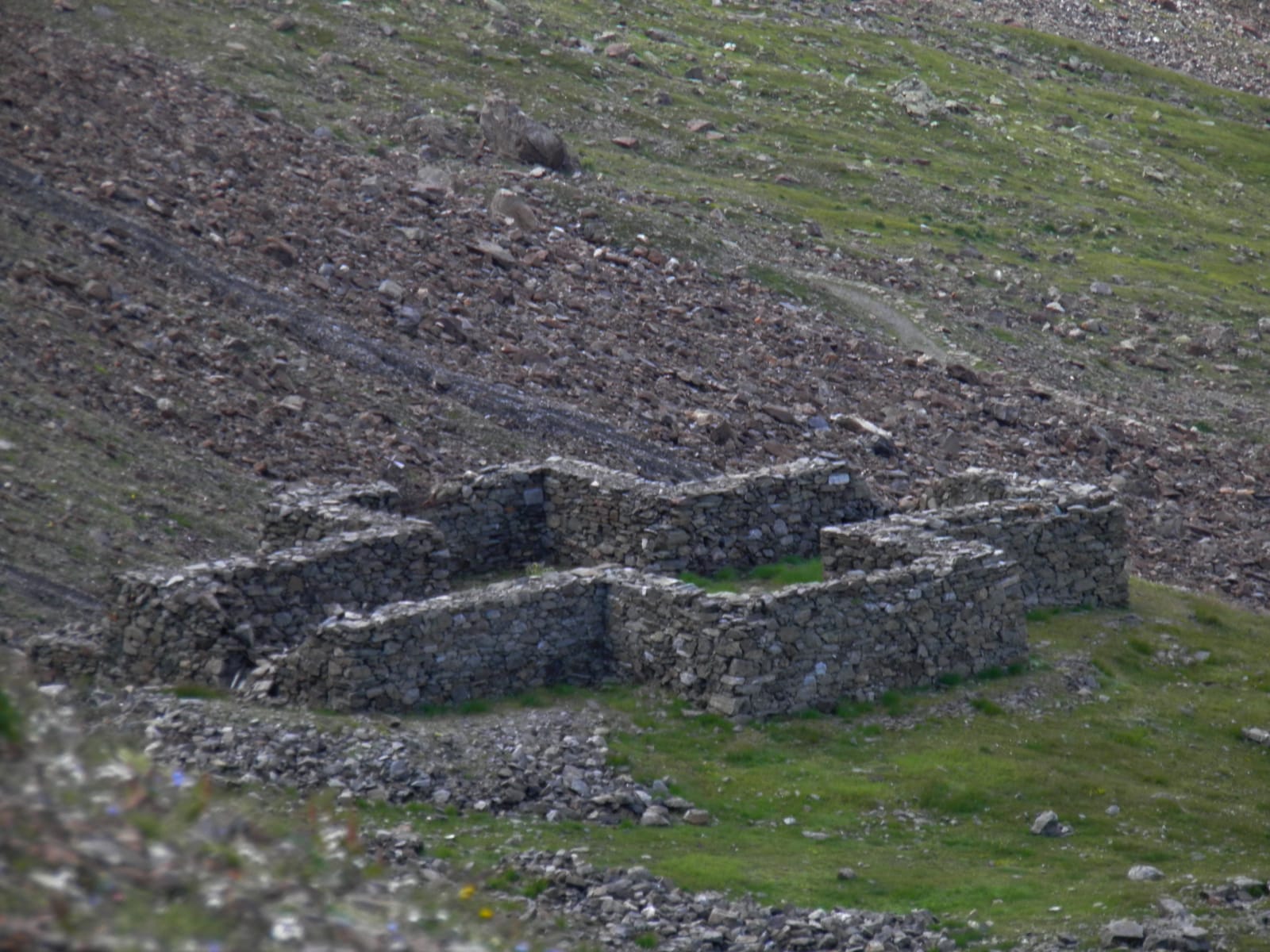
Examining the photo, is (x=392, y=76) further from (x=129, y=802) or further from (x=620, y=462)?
(x=129, y=802)

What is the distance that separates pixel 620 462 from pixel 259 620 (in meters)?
12.8

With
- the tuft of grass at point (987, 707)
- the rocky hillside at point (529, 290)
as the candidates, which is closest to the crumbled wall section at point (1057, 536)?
the tuft of grass at point (987, 707)

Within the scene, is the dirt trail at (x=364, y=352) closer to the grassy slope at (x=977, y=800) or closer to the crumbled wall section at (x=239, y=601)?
the grassy slope at (x=977, y=800)

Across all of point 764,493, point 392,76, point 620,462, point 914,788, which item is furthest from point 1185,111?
point 914,788

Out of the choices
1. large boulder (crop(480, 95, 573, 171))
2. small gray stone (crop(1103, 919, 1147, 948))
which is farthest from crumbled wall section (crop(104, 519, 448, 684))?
large boulder (crop(480, 95, 573, 171))

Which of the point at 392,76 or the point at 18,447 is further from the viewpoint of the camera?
the point at 392,76

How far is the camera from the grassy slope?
642 inches

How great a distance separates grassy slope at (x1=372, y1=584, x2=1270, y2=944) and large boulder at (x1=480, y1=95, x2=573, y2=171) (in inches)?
1082

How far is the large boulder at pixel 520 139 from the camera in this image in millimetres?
47875

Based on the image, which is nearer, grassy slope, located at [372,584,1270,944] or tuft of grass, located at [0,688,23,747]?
tuft of grass, located at [0,688,23,747]

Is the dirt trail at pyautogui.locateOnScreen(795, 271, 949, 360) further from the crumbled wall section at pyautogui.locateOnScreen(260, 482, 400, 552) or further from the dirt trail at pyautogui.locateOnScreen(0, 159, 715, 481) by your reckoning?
the crumbled wall section at pyautogui.locateOnScreen(260, 482, 400, 552)

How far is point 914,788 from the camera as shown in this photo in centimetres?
1911

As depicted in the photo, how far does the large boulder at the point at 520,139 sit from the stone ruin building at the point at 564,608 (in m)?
24.3

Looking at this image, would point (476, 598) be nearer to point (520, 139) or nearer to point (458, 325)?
point (458, 325)
